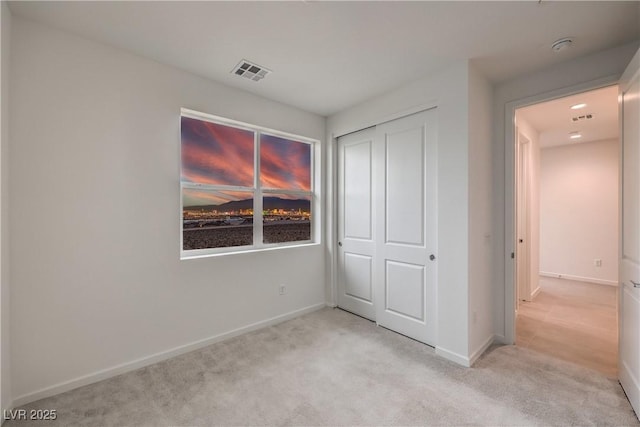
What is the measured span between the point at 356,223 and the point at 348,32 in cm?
212

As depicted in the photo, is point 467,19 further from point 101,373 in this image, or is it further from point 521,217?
point 101,373

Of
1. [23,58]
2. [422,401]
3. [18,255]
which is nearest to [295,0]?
[23,58]

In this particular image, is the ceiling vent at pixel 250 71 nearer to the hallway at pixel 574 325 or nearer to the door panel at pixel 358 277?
the door panel at pixel 358 277

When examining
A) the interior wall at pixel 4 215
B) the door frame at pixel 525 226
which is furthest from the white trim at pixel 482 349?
the interior wall at pixel 4 215

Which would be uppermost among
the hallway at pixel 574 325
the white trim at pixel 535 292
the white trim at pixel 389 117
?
the white trim at pixel 389 117

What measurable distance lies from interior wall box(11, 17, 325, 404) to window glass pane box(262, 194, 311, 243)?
83 centimetres

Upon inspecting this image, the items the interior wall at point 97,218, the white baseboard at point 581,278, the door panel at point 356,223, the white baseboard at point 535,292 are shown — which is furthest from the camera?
the white baseboard at point 581,278

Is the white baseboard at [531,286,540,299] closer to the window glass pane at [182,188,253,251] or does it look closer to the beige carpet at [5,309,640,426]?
the beige carpet at [5,309,640,426]

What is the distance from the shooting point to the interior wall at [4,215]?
1.73 m

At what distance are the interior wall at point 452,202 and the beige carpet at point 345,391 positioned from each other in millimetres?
318

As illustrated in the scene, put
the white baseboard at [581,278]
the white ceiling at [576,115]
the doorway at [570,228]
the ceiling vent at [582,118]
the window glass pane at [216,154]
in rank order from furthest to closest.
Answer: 1. the white baseboard at [581,278]
2. the ceiling vent at [582,118]
3. the white ceiling at [576,115]
4. the doorway at [570,228]
5. the window glass pane at [216,154]

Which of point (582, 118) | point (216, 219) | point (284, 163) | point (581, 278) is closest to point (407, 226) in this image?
point (284, 163)

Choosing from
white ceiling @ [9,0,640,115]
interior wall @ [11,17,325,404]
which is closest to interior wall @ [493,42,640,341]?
white ceiling @ [9,0,640,115]

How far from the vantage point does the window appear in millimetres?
2840
